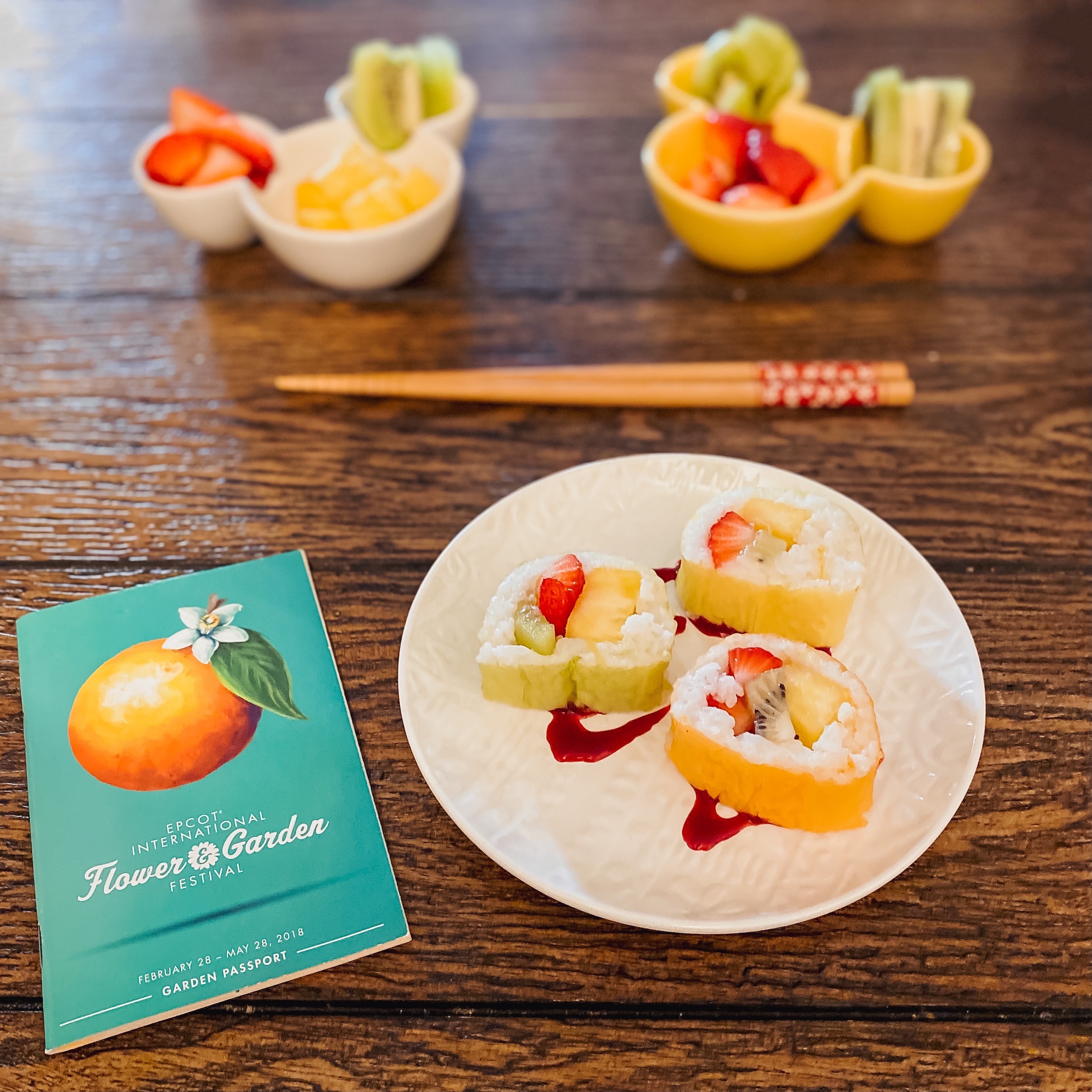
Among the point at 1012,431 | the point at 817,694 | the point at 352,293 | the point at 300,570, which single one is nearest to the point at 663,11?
the point at 352,293

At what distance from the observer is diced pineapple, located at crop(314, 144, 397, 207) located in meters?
1.27

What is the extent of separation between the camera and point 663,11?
1.84 meters

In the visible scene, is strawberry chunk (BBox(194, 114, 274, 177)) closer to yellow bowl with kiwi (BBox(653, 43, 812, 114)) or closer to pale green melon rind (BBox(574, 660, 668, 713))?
yellow bowl with kiwi (BBox(653, 43, 812, 114))

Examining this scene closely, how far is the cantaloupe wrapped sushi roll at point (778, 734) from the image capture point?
775 mm

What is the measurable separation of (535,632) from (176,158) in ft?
3.00

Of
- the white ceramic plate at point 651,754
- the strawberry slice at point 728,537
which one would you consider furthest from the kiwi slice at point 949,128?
the strawberry slice at point 728,537

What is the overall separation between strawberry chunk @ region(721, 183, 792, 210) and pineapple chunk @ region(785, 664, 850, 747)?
74cm

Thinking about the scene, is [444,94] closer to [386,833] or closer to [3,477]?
[3,477]

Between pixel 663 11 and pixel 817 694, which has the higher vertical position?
pixel 663 11

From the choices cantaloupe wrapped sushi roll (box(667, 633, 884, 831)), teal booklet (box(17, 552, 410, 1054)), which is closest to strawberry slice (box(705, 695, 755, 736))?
cantaloupe wrapped sushi roll (box(667, 633, 884, 831))

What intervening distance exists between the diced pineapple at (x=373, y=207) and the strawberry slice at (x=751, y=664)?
31.3 inches

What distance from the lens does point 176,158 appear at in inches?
50.7

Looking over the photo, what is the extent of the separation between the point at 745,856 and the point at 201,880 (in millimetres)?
484

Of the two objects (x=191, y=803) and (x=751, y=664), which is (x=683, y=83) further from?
(x=191, y=803)
